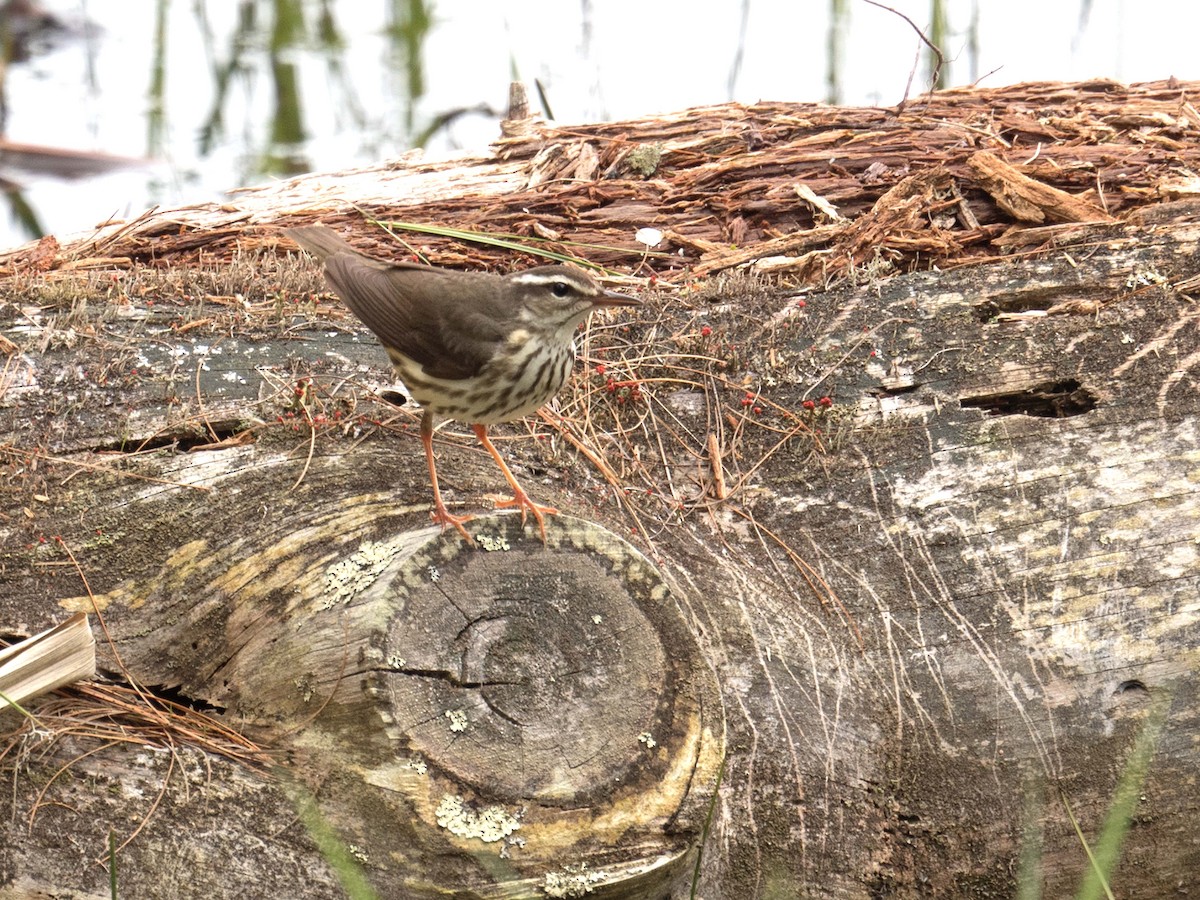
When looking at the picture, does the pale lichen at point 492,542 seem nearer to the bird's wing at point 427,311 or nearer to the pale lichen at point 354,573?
the pale lichen at point 354,573

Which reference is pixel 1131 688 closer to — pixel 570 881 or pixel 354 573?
pixel 570 881

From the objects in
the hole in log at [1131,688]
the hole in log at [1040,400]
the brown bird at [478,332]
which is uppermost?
the brown bird at [478,332]

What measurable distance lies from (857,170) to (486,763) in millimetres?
3583

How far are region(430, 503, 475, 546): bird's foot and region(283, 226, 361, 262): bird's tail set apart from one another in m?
1.42

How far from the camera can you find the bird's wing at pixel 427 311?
432cm

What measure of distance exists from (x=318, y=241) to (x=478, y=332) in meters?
0.96

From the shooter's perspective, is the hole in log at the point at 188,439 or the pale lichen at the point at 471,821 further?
the hole in log at the point at 188,439

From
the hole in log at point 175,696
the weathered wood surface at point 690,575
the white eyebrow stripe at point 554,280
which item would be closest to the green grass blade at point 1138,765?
the weathered wood surface at point 690,575

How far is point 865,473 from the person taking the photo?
4.41 m

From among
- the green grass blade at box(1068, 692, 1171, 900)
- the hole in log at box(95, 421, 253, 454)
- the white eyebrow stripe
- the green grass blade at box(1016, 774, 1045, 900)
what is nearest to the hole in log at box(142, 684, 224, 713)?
the hole in log at box(95, 421, 253, 454)

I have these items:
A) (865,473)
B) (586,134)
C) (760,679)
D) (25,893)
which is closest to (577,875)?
(760,679)

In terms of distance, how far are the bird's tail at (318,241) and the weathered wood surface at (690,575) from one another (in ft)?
0.73

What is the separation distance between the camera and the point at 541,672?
3504 mm

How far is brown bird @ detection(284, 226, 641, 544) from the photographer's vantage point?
4277 mm
